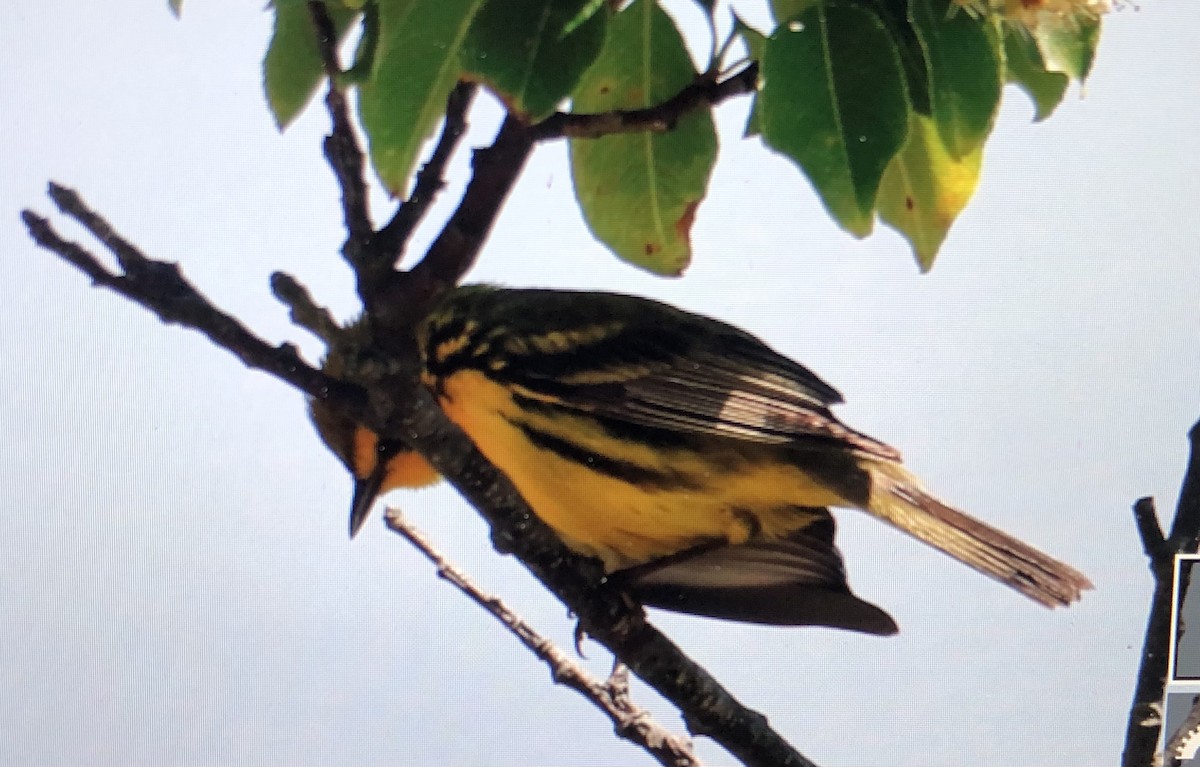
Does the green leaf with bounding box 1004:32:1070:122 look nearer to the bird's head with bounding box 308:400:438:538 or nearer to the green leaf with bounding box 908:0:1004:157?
the green leaf with bounding box 908:0:1004:157

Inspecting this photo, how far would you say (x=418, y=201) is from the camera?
777 millimetres

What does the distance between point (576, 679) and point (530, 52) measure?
1.96 feet

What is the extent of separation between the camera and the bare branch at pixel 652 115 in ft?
2.60

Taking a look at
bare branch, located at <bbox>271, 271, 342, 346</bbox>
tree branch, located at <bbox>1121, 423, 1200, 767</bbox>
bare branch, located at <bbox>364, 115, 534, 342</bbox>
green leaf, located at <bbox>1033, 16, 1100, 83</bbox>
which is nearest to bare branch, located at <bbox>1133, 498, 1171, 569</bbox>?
tree branch, located at <bbox>1121, 423, 1200, 767</bbox>

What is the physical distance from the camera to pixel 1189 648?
3.84ft

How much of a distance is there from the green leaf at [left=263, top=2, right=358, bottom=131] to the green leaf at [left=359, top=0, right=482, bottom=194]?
18 cm

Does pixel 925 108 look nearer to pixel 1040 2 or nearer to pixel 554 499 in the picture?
pixel 1040 2

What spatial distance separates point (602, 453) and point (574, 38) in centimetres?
59

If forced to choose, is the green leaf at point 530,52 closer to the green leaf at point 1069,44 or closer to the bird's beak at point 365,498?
the green leaf at point 1069,44

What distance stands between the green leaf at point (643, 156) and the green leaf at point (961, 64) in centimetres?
20

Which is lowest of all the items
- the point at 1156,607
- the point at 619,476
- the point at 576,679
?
the point at 576,679

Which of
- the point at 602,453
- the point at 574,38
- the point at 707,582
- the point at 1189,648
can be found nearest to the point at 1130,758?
the point at 1189,648

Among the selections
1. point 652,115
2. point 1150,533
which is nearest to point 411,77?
point 652,115

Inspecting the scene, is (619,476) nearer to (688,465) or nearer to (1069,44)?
(688,465)
